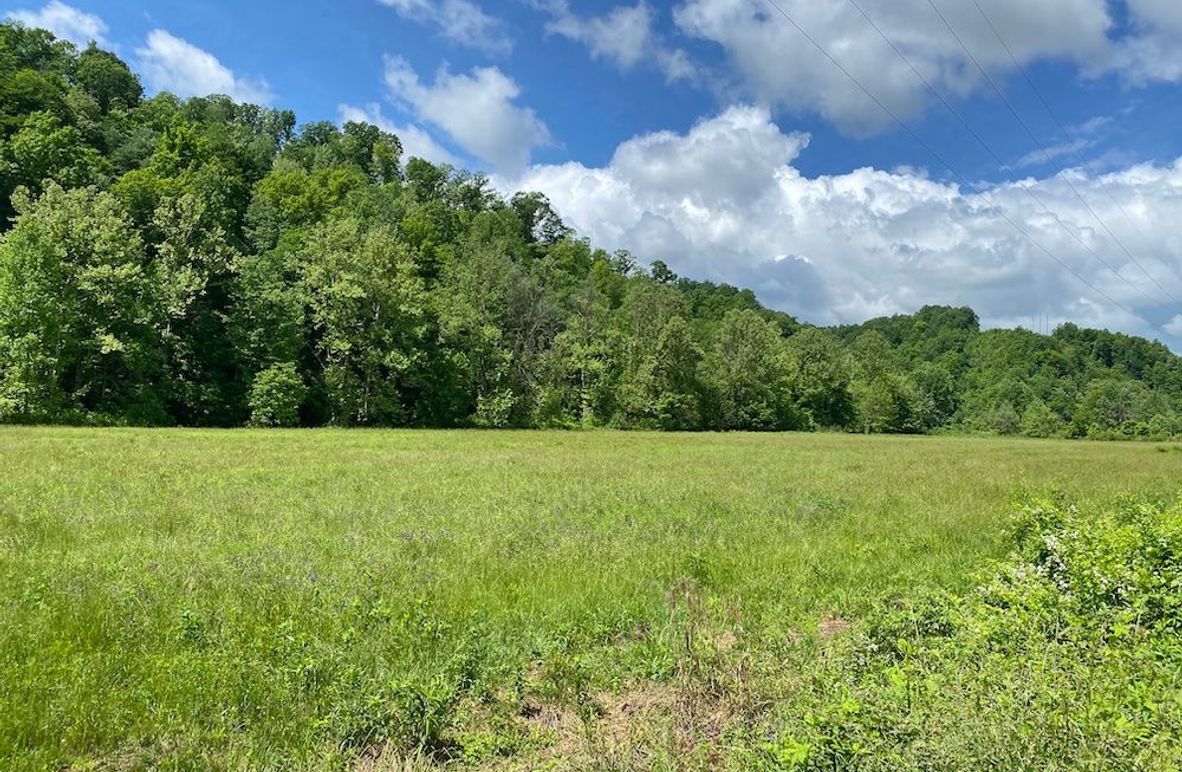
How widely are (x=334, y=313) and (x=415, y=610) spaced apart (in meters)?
47.6

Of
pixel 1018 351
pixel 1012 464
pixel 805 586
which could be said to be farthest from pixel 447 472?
pixel 1018 351

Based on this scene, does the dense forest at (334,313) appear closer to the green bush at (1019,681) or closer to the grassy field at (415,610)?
the grassy field at (415,610)

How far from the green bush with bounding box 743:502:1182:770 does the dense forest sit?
44684mm

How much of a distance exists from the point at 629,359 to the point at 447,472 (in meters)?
56.9

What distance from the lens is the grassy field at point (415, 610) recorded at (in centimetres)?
470

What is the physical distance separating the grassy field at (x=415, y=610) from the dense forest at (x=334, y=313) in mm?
28648

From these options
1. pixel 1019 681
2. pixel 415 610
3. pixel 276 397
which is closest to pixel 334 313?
pixel 276 397

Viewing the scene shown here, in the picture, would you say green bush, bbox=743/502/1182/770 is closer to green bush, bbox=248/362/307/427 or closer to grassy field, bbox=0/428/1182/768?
grassy field, bbox=0/428/1182/768

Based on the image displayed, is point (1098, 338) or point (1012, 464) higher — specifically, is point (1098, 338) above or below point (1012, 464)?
above

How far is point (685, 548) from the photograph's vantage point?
11.1 m

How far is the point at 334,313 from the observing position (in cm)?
5028

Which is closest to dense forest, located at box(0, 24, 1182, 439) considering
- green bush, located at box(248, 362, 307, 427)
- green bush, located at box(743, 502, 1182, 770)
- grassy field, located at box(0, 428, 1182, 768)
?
green bush, located at box(248, 362, 307, 427)

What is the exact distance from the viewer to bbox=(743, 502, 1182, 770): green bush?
3.73m

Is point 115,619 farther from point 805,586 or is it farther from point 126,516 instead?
point 805,586
